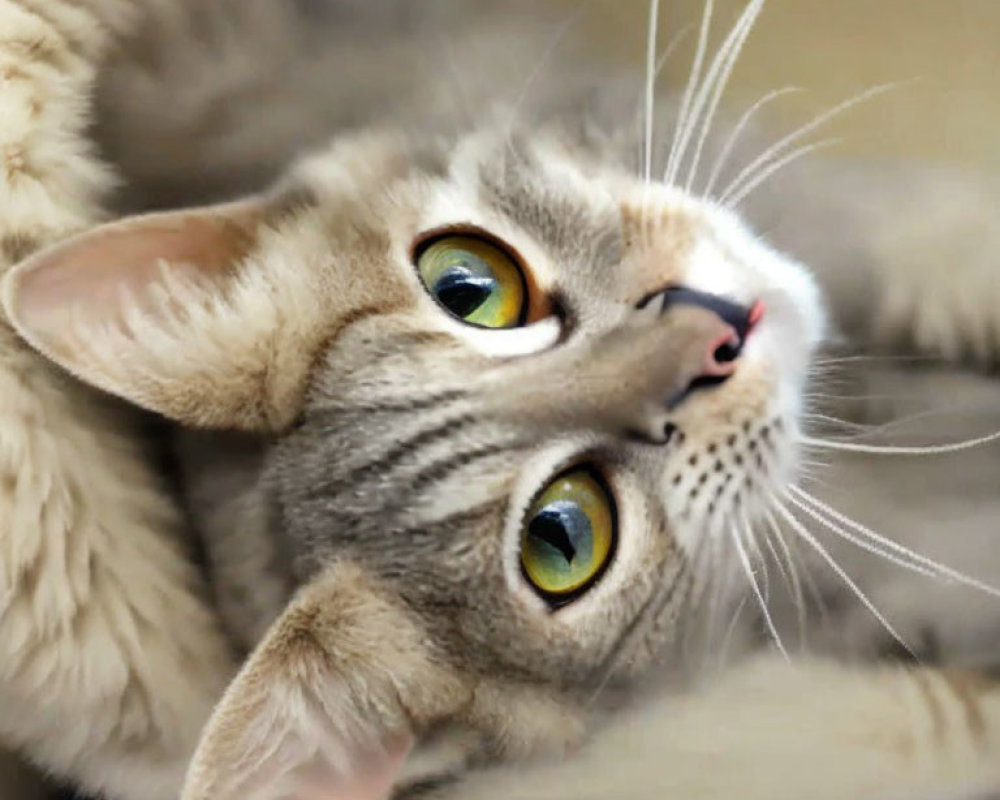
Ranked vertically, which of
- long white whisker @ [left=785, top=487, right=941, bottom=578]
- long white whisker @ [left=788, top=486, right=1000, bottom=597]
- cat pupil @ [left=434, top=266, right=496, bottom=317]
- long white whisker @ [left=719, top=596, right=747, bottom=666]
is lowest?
long white whisker @ [left=719, top=596, right=747, bottom=666]

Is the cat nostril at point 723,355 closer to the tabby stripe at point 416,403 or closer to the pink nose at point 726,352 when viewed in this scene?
the pink nose at point 726,352

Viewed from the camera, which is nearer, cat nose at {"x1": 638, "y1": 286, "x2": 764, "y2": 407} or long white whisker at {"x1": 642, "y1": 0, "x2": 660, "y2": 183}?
cat nose at {"x1": 638, "y1": 286, "x2": 764, "y2": 407}

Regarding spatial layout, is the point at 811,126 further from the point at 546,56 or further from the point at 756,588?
the point at 756,588

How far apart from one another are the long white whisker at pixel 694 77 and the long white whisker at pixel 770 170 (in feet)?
0.18

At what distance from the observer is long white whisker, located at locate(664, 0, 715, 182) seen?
82cm

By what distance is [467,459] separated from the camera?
685 millimetres

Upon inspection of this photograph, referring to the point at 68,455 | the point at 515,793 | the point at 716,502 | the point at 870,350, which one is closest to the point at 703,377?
the point at 716,502

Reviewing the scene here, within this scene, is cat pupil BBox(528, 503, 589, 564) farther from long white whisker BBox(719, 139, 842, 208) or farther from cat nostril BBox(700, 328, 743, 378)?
long white whisker BBox(719, 139, 842, 208)

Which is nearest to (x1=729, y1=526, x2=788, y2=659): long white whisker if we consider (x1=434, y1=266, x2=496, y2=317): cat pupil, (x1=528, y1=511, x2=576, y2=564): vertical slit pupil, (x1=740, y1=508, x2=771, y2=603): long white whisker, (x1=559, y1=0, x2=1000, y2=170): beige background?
(x1=740, y1=508, x2=771, y2=603): long white whisker

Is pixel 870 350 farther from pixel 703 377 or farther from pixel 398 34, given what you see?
pixel 398 34

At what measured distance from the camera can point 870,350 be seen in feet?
2.68

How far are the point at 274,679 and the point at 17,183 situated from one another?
1.20ft

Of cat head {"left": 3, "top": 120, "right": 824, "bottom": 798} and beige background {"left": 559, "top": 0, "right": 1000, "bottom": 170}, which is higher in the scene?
beige background {"left": 559, "top": 0, "right": 1000, "bottom": 170}

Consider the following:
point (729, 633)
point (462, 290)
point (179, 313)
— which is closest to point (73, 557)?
point (179, 313)
